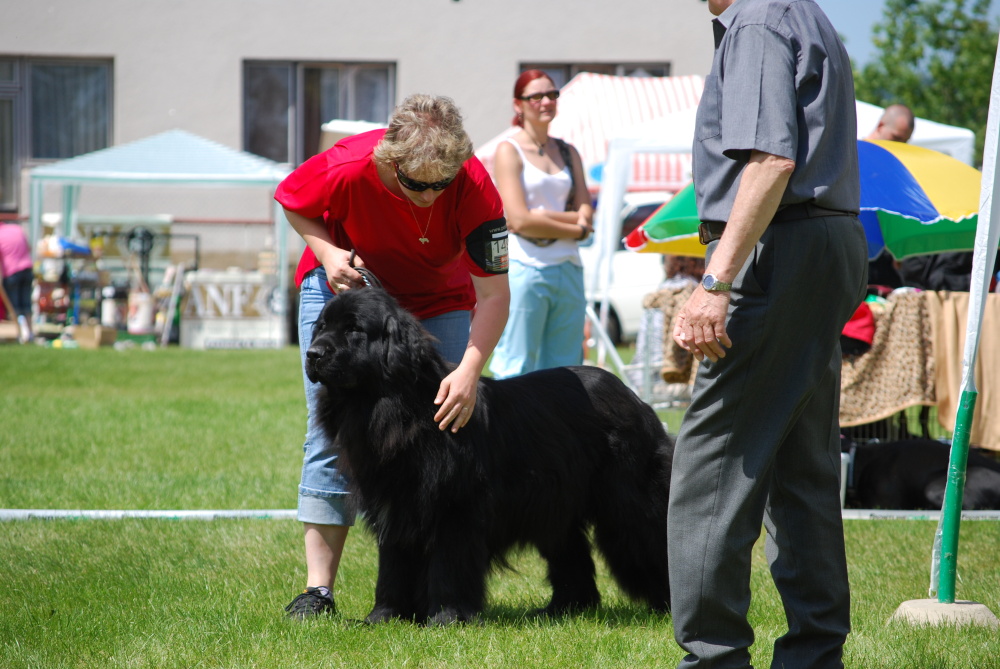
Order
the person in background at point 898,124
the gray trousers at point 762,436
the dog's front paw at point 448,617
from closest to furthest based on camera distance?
the gray trousers at point 762,436
the dog's front paw at point 448,617
the person in background at point 898,124

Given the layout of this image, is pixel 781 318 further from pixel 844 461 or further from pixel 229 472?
pixel 229 472

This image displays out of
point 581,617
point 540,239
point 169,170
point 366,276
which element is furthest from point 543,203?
point 169,170

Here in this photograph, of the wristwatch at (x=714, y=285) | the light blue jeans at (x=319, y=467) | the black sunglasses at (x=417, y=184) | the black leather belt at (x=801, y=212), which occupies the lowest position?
the light blue jeans at (x=319, y=467)

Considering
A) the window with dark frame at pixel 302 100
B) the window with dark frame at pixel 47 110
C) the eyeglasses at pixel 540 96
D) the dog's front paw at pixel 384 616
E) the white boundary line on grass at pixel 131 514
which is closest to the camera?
the dog's front paw at pixel 384 616

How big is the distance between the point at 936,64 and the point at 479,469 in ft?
66.4

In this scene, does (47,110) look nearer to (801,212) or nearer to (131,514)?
(131,514)

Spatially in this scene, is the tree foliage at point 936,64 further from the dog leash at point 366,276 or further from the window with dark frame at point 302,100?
the dog leash at point 366,276

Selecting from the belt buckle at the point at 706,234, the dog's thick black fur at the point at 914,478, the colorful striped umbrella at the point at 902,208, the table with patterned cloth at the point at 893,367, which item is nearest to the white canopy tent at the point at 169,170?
the colorful striped umbrella at the point at 902,208

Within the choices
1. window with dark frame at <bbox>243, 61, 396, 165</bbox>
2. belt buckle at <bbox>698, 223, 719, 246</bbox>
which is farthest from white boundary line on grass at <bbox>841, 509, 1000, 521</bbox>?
window with dark frame at <bbox>243, 61, 396, 165</bbox>

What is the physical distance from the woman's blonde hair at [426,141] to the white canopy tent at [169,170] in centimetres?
1160

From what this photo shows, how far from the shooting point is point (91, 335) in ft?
45.4

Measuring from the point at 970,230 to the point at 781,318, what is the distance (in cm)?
430

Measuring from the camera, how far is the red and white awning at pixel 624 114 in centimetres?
1295

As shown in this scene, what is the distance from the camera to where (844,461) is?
5227 millimetres
